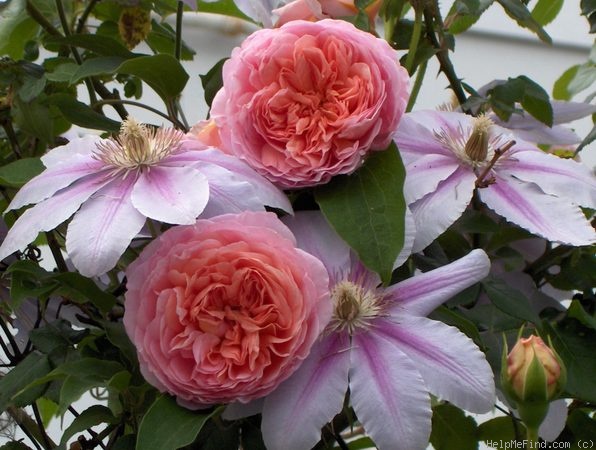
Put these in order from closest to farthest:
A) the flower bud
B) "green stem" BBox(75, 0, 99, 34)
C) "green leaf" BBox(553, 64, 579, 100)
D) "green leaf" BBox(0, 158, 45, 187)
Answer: the flower bud → "green leaf" BBox(0, 158, 45, 187) → "green stem" BBox(75, 0, 99, 34) → "green leaf" BBox(553, 64, 579, 100)

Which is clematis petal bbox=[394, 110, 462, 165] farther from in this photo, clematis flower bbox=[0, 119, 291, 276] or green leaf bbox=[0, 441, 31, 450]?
green leaf bbox=[0, 441, 31, 450]

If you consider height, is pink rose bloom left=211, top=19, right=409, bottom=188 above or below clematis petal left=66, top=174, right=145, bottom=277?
above

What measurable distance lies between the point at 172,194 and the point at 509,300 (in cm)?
17

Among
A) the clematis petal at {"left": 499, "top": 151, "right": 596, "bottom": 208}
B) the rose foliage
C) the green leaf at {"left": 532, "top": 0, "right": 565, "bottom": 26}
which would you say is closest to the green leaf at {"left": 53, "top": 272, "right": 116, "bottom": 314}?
the rose foliage

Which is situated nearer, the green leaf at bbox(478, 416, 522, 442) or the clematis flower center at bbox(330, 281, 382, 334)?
the clematis flower center at bbox(330, 281, 382, 334)

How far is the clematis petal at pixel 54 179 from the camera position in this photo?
1.50 ft

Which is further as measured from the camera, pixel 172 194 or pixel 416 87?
pixel 416 87

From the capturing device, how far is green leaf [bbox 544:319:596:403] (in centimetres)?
49

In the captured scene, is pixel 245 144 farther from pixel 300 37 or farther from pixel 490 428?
pixel 490 428

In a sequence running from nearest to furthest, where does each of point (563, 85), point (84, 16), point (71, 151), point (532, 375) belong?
point (532, 375) < point (71, 151) < point (84, 16) < point (563, 85)

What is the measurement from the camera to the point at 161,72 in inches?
21.0

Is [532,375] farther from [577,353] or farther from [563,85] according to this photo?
[563,85]

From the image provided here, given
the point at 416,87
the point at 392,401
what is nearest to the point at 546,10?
the point at 416,87

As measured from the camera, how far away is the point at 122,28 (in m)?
0.66
